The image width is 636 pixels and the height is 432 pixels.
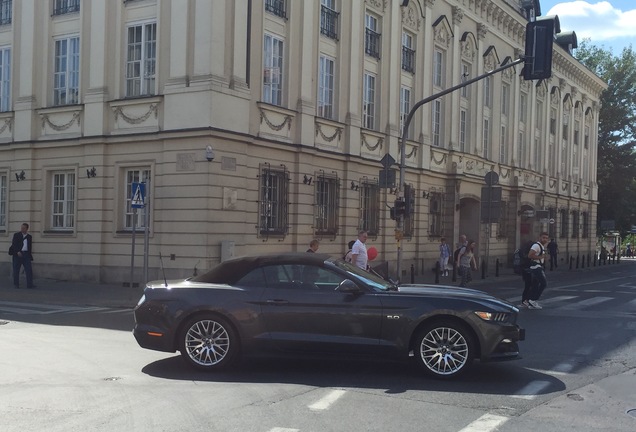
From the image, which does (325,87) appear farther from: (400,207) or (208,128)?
(208,128)

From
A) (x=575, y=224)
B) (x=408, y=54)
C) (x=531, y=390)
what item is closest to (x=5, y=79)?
(x=408, y=54)

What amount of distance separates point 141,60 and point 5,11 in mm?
6630

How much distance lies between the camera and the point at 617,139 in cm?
6153

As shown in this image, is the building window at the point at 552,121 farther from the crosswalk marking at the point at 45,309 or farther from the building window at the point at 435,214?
the crosswalk marking at the point at 45,309

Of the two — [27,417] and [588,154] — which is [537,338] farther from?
[588,154]

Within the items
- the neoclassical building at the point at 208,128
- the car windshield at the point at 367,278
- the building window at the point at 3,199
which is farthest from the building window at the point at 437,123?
the car windshield at the point at 367,278

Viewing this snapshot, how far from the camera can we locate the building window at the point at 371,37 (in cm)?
2666

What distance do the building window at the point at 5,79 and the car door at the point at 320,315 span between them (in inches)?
757

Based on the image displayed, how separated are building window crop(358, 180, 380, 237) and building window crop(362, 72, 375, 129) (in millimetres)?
2258

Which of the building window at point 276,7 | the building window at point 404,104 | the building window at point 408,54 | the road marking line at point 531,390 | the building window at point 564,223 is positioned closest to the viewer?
the road marking line at point 531,390

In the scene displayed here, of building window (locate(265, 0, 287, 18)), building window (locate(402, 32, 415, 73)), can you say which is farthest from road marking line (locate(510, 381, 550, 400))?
building window (locate(402, 32, 415, 73))

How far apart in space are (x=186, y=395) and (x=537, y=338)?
650 cm

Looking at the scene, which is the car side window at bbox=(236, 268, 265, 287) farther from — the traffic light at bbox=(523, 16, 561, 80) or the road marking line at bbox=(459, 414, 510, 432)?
the traffic light at bbox=(523, 16, 561, 80)

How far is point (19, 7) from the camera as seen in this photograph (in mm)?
23891
